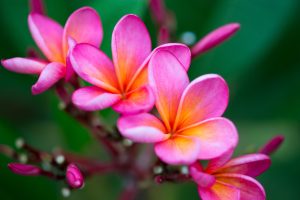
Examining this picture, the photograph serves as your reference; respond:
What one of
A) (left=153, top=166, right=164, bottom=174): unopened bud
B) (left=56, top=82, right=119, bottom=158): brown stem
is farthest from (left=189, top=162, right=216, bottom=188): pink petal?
(left=56, top=82, right=119, bottom=158): brown stem

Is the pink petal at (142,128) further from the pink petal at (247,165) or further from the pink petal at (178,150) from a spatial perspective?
the pink petal at (247,165)

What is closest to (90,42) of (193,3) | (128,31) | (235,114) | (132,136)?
(128,31)

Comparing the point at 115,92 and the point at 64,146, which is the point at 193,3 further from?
the point at 115,92

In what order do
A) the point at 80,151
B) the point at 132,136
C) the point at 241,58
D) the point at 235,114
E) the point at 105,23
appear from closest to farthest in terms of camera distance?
the point at 132,136 → the point at 105,23 → the point at 80,151 → the point at 241,58 → the point at 235,114

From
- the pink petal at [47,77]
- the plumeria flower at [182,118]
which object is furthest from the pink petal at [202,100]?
the pink petal at [47,77]

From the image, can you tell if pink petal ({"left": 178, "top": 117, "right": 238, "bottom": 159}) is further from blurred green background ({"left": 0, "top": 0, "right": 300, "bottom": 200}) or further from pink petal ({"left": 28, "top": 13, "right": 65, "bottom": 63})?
blurred green background ({"left": 0, "top": 0, "right": 300, "bottom": 200})
